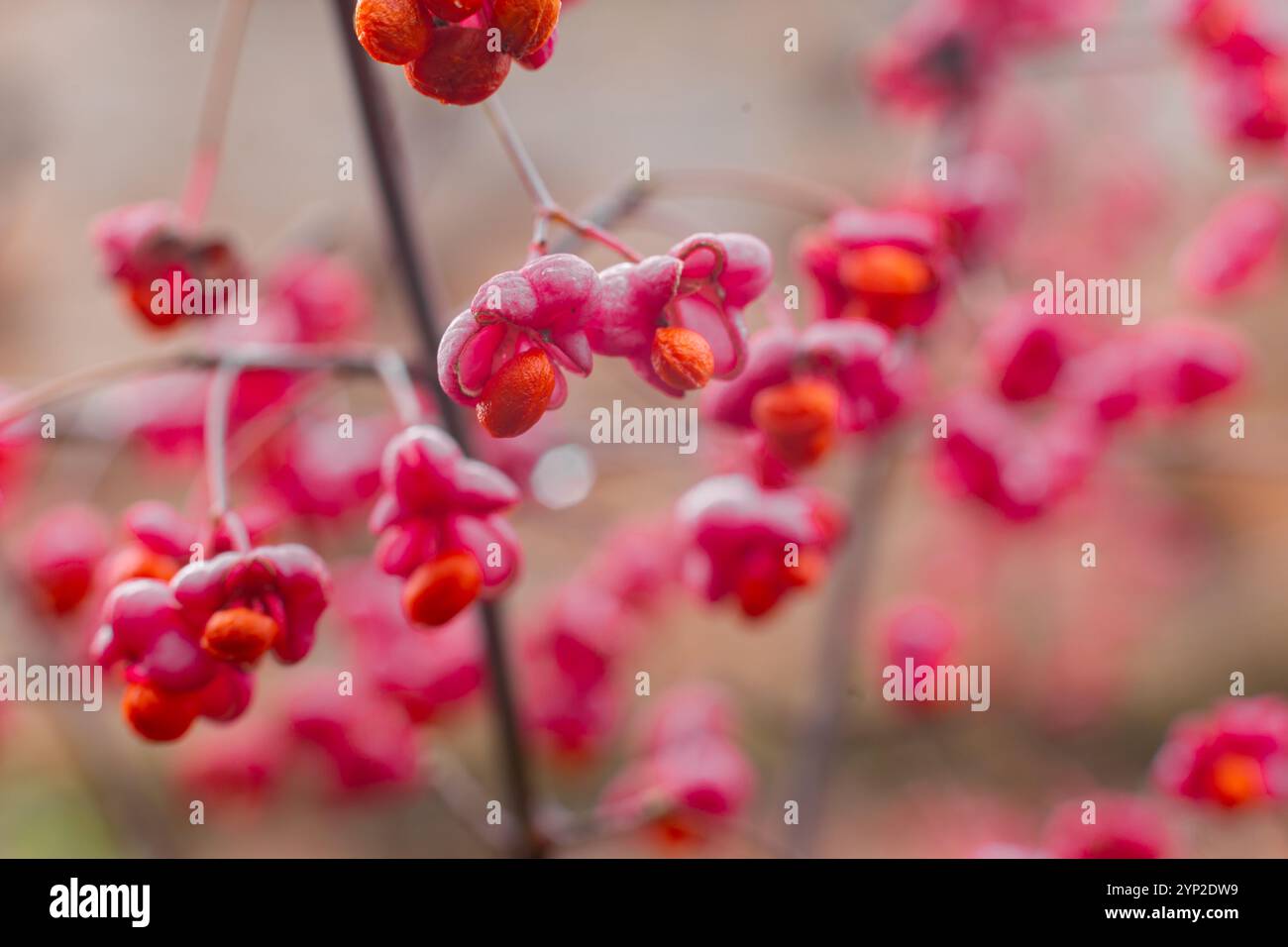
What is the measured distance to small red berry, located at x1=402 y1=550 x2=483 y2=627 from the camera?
2.25ft

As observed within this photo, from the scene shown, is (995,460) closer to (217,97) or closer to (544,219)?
(544,219)

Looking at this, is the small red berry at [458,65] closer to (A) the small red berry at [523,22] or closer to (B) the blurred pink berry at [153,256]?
(A) the small red berry at [523,22]

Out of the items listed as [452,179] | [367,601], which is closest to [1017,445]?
[367,601]

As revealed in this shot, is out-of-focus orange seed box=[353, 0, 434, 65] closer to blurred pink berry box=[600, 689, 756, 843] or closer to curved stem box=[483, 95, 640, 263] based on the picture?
curved stem box=[483, 95, 640, 263]

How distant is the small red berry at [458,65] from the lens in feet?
1.81

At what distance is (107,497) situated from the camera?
2.87 meters

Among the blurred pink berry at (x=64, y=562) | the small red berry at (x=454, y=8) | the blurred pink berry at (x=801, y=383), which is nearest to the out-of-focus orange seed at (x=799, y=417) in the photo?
the blurred pink berry at (x=801, y=383)

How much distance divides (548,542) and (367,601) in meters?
1.73

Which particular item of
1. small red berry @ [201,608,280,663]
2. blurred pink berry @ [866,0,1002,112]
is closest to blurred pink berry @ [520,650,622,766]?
small red berry @ [201,608,280,663]

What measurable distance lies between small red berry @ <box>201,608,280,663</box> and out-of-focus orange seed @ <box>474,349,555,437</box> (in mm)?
192

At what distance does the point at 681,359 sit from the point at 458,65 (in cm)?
19

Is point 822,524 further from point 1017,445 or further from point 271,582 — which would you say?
point 271,582

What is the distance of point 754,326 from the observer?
254cm
